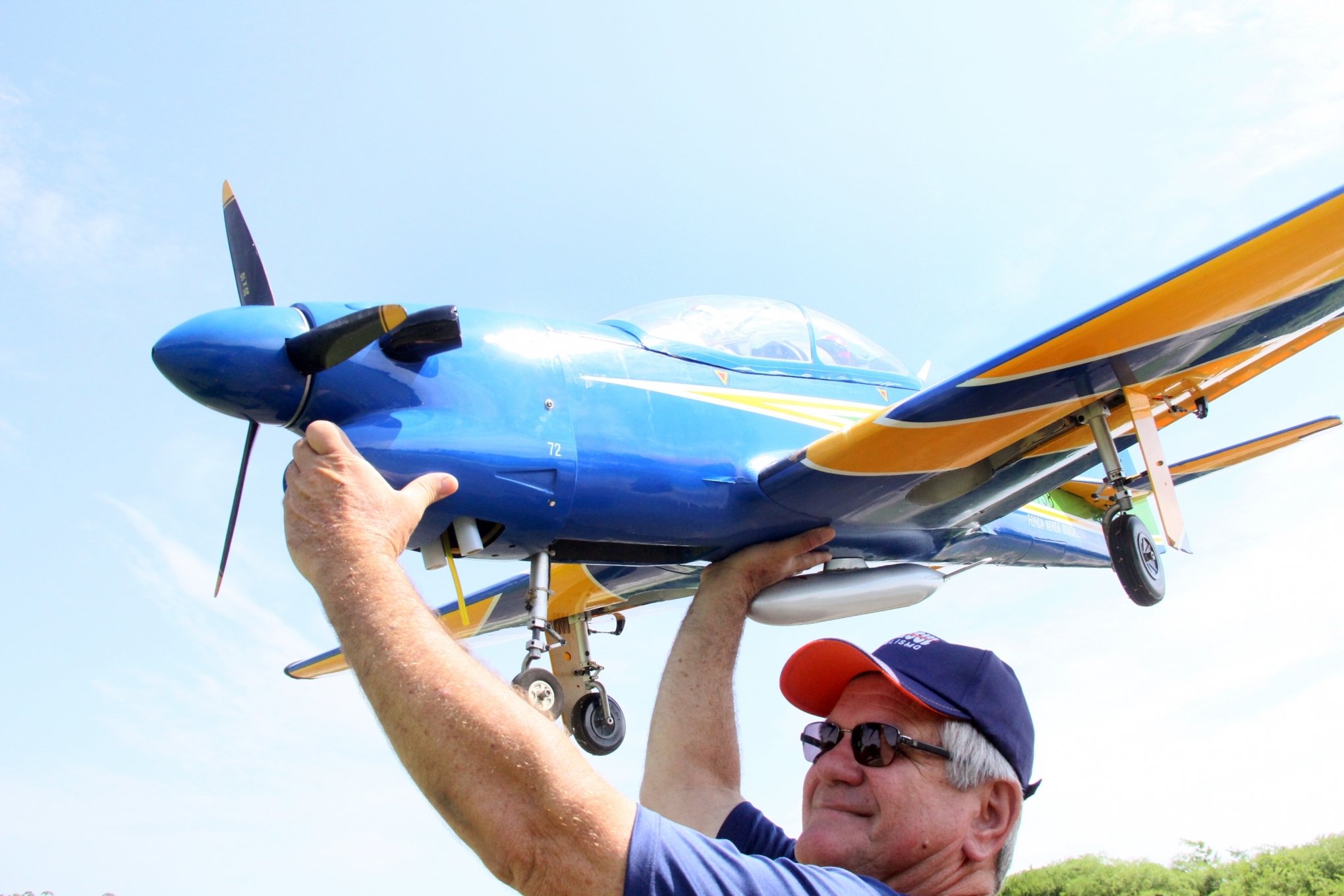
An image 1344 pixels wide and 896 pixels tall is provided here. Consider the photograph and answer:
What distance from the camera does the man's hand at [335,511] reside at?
183 centimetres

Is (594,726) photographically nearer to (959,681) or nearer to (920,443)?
(920,443)

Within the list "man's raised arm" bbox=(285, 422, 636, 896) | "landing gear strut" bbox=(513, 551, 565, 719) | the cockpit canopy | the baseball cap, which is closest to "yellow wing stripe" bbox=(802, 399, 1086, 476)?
the cockpit canopy

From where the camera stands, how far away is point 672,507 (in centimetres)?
570

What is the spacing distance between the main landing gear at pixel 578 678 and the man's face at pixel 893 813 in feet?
10.9

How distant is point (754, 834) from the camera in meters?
2.85

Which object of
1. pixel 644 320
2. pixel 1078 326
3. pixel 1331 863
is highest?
pixel 644 320

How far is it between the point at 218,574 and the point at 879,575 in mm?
3993

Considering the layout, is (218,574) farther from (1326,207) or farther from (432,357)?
(1326,207)

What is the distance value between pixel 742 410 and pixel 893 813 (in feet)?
13.9

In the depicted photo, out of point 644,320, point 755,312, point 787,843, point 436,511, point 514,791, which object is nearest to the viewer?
point 514,791

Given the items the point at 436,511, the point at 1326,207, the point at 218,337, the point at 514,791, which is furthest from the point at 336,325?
the point at 1326,207

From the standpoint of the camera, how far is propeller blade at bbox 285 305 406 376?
4.55 metres

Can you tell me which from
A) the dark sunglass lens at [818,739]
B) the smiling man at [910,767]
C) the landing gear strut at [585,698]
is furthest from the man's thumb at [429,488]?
the landing gear strut at [585,698]

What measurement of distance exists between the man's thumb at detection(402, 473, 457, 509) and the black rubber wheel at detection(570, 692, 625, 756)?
5736 millimetres
